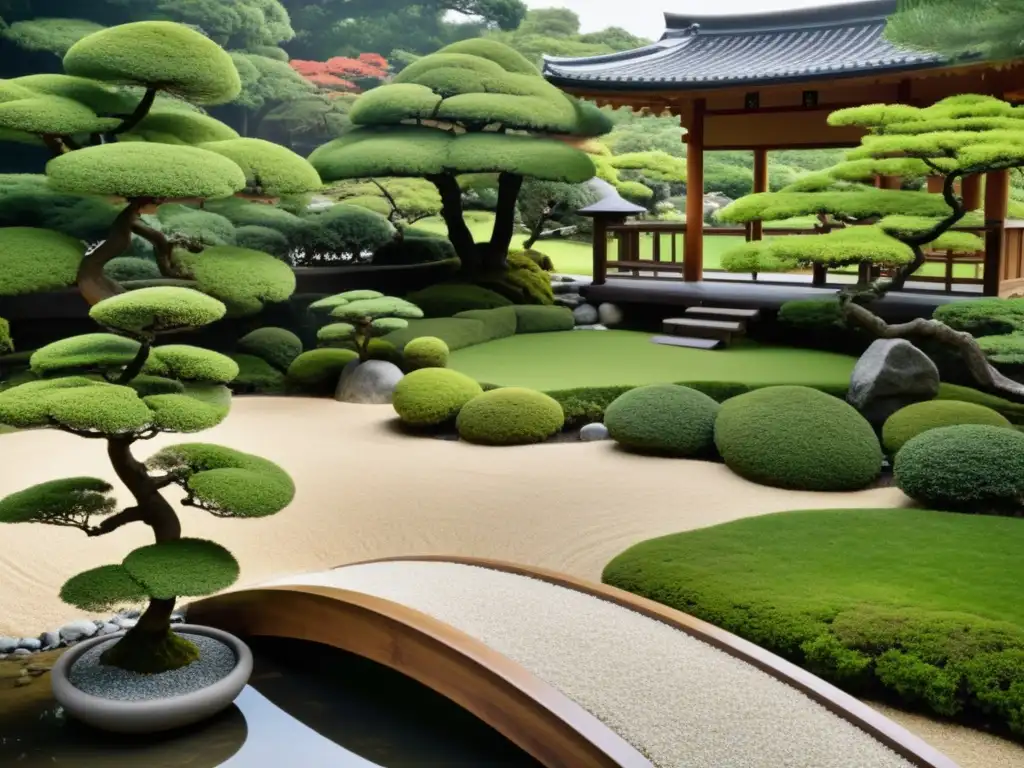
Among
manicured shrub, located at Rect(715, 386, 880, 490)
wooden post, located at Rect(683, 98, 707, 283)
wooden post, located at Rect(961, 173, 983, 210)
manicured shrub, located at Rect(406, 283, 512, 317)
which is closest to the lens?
manicured shrub, located at Rect(715, 386, 880, 490)

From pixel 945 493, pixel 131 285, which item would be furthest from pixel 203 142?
pixel 945 493

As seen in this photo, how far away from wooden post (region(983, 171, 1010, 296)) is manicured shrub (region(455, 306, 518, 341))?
535 cm

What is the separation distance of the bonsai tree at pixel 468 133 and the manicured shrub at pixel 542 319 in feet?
4.94

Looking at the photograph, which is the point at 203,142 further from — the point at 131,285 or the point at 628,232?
the point at 628,232

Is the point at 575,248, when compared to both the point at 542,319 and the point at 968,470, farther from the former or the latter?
the point at 968,470

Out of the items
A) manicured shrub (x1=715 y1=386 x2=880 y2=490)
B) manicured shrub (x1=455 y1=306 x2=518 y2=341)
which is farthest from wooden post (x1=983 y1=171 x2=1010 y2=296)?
manicured shrub (x1=455 y1=306 x2=518 y2=341)

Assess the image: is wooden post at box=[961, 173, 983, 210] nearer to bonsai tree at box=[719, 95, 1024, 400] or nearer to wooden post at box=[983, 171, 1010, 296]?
wooden post at box=[983, 171, 1010, 296]

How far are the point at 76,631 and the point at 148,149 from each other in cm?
481

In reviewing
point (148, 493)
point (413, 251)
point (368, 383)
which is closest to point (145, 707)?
point (148, 493)

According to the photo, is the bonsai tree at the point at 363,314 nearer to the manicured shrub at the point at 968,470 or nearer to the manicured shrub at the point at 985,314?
the manicured shrub at the point at 985,314

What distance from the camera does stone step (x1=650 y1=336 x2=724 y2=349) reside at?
11.2 m

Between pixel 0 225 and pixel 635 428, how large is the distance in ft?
24.1

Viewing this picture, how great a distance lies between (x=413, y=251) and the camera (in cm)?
1462

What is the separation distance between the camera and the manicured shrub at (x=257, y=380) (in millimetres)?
10320
